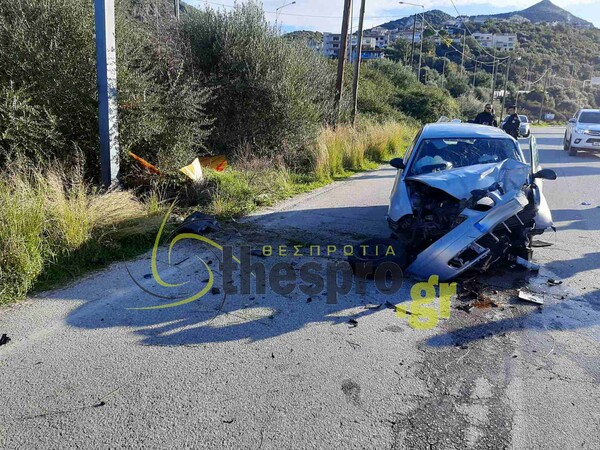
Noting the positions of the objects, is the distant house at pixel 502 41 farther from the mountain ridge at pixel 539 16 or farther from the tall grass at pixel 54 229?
the tall grass at pixel 54 229

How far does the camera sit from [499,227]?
5.10m

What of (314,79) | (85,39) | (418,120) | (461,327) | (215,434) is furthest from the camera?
(418,120)

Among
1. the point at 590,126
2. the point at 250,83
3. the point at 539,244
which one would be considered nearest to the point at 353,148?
the point at 250,83

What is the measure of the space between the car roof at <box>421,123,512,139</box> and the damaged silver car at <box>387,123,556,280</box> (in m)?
1.21

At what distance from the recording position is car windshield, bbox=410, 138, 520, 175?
22.3 feet

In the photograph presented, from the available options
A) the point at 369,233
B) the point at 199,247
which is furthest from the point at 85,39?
the point at 369,233

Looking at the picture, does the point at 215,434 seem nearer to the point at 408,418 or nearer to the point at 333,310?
the point at 408,418

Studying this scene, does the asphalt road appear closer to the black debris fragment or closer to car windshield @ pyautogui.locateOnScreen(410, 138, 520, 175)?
the black debris fragment

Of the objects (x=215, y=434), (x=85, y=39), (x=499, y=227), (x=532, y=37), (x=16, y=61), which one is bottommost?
(x=215, y=434)

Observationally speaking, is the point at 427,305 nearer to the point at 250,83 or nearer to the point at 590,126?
the point at 250,83

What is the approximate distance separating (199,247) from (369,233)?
101 inches

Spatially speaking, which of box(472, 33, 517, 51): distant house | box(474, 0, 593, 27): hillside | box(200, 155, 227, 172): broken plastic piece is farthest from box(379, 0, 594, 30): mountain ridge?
box(200, 155, 227, 172): broken plastic piece

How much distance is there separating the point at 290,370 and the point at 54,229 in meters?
3.44

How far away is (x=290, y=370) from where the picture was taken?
138 inches
